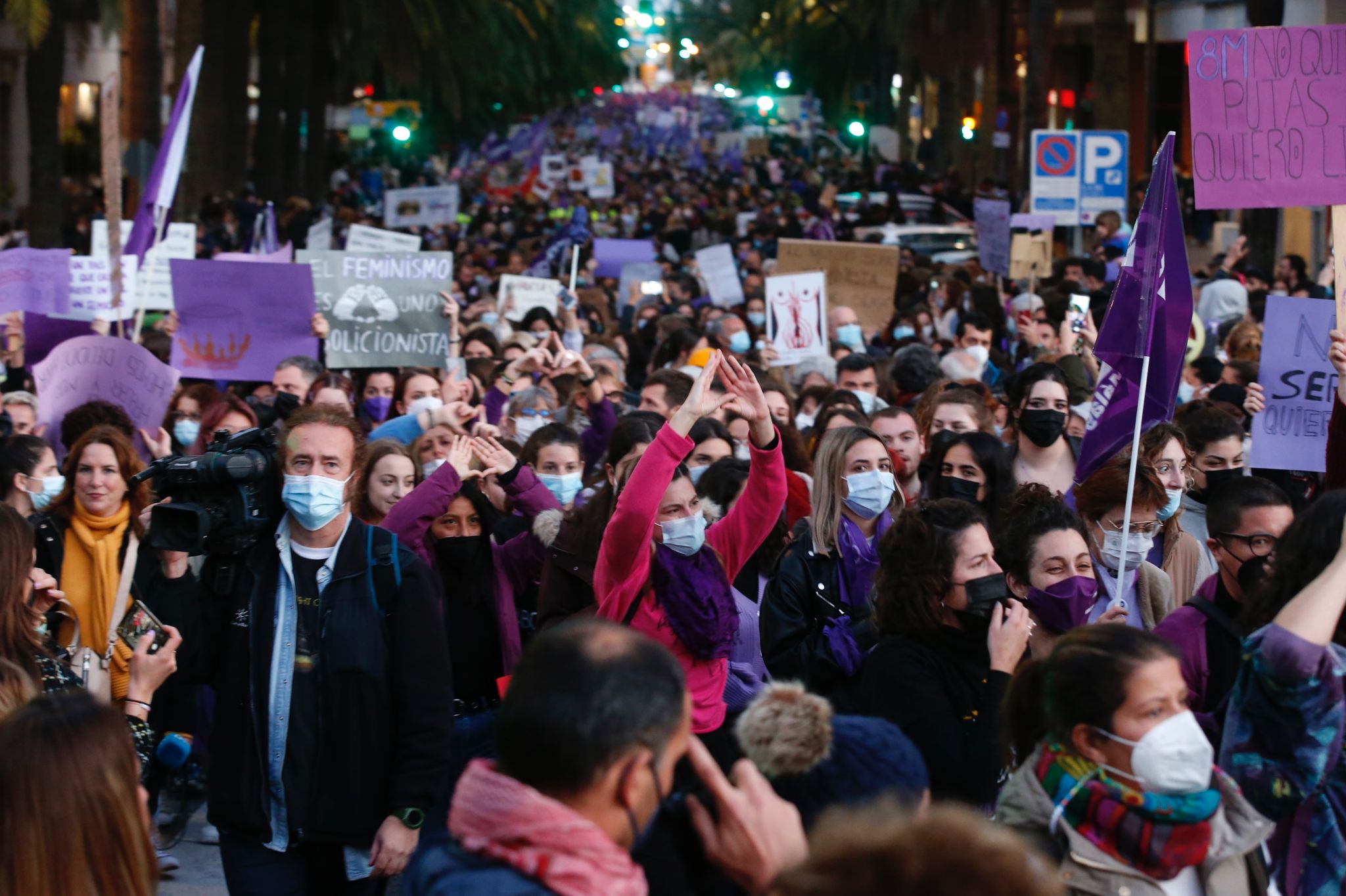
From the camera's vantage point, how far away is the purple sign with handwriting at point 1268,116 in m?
6.51

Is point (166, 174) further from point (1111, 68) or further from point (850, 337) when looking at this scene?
point (1111, 68)

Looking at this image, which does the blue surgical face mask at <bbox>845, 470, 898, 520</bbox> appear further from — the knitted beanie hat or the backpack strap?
the knitted beanie hat

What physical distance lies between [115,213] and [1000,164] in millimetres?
38154

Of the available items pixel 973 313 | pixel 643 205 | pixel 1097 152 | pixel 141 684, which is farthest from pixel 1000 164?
pixel 141 684

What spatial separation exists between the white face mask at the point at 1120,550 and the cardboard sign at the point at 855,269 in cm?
989

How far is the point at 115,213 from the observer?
10.5 m

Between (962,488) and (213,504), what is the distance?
10.7 feet

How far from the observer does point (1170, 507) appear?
234 inches

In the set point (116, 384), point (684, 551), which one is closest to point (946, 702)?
point (684, 551)

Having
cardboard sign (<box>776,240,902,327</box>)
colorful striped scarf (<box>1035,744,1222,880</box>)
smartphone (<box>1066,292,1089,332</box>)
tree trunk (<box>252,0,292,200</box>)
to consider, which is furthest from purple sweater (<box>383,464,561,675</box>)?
tree trunk (<box>252,0,292,200</box>)

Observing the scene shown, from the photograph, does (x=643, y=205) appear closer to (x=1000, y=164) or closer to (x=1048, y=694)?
(x=1000, y=164)

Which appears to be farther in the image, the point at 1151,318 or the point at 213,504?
the point at 1151,318

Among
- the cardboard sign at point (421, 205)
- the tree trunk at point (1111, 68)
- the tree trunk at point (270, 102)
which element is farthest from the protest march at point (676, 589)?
the tree trunk at point (270, 102)

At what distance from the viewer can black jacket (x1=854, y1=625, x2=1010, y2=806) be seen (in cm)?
393
